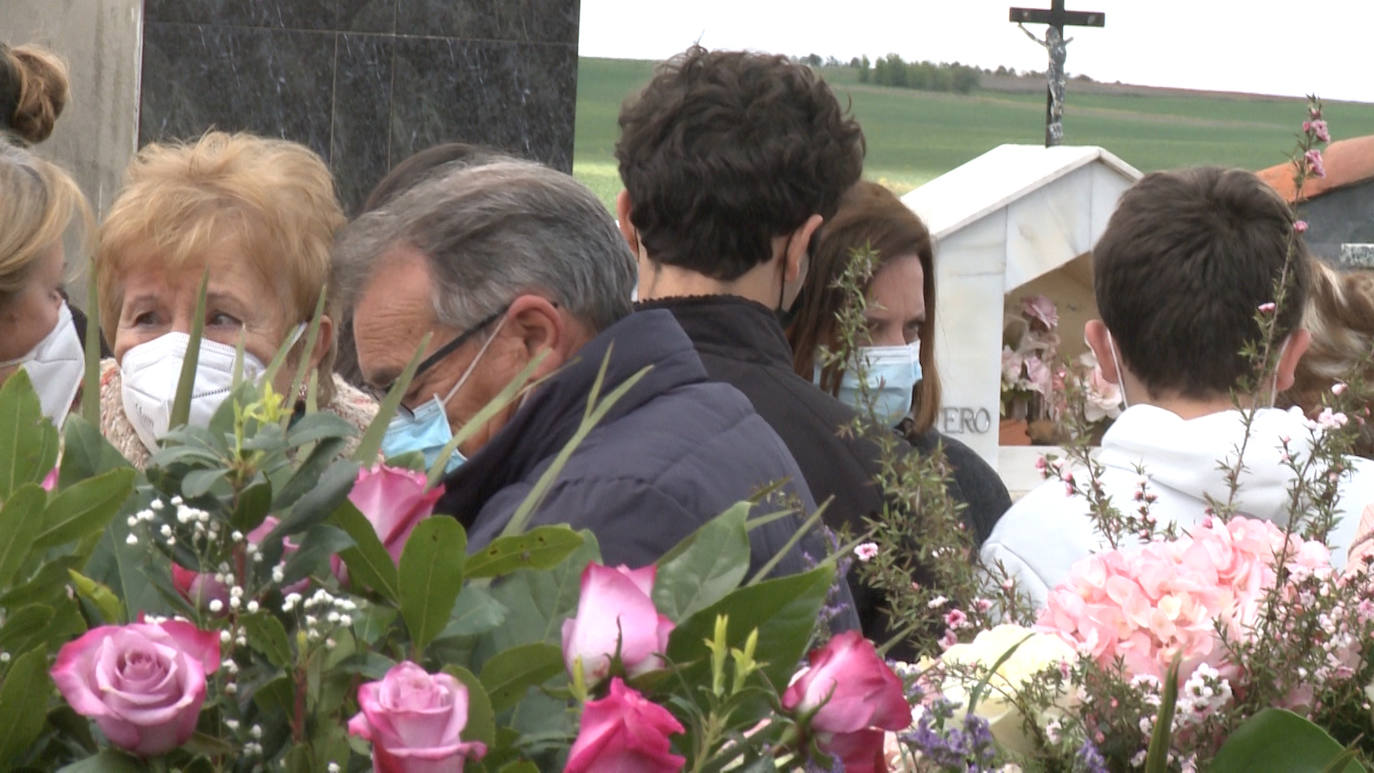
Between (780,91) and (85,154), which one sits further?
(85,154)

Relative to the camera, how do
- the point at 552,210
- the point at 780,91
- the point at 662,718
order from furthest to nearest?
the point at 780,91 → the point at 552,210 → the point at 662,718

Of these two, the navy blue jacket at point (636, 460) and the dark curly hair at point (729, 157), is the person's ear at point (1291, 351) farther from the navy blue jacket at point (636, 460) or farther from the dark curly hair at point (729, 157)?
the navy blue jacket at point (636, 460)

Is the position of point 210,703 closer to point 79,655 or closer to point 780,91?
point 79,655

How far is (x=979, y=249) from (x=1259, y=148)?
128 feet

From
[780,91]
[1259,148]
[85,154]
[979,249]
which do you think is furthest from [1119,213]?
[1259,148]

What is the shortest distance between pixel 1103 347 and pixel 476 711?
219cm

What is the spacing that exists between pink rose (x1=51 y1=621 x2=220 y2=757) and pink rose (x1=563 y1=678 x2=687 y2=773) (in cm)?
17

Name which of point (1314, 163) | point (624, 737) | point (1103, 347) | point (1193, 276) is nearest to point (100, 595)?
point (624, 737)

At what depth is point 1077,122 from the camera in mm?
45156

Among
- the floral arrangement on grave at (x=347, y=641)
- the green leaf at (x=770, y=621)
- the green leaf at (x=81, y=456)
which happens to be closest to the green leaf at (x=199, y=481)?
the floral arrangement on grave at (x=347, y=641)

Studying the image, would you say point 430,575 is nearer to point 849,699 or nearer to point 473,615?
point 473,615

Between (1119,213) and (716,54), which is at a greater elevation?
(716,54)

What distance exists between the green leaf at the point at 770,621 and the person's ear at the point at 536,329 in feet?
4.87

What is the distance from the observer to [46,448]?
92 centimetres
